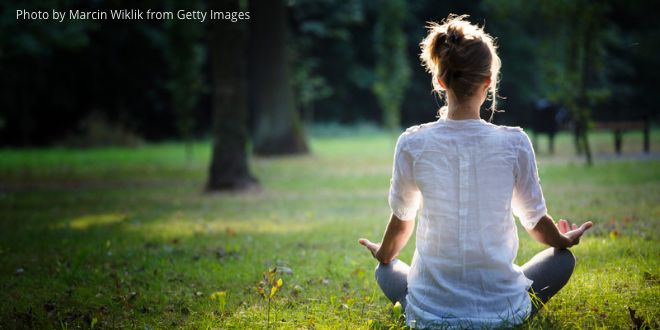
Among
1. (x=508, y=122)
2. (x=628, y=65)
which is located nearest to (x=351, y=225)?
(x=508, y=122)

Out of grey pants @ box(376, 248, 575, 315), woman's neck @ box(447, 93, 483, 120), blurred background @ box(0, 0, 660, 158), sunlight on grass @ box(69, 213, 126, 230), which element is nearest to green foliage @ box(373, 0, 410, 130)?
blurred background @ box(0, 0, 660, 158)

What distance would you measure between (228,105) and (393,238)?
9.51m

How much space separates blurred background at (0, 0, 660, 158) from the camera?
16.8m

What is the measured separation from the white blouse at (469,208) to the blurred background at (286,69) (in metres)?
9.72

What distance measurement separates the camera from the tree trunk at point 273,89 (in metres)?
22.8

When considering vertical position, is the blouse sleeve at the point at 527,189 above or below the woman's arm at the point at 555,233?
above

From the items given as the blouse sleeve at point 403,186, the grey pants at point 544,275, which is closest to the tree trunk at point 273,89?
the grey pants at point 544,275

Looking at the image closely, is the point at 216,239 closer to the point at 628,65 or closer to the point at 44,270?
the point at 44,270

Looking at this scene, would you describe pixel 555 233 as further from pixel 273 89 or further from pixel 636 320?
pixel 273 89

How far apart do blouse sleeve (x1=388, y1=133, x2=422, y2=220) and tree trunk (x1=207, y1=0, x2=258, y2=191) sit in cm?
956

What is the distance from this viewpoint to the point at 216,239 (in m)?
7.54

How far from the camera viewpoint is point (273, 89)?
22984mm

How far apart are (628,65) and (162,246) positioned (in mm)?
45193

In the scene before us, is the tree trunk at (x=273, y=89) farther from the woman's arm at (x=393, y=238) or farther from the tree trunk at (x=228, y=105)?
the woman's arm at (x=393, y=238)
